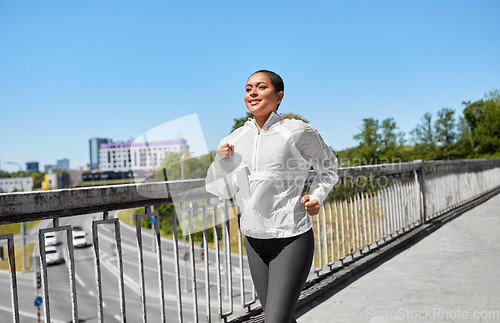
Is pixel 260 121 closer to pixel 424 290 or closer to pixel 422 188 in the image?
pixel 424 290

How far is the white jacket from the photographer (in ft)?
Answer: 6.73

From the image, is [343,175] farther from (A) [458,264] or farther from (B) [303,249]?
(B) [303,249]

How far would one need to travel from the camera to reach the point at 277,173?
206 centimetres

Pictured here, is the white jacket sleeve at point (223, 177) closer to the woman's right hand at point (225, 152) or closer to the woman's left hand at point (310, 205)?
the woman's right hand at point (225, 152)

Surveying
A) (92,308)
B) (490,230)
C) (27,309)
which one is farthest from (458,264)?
(27,309)

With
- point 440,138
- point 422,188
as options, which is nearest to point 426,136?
point 440,138

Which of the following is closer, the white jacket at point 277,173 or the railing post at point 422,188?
the white jacket at point 277,173

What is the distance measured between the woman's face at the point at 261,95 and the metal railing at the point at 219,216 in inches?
34.9

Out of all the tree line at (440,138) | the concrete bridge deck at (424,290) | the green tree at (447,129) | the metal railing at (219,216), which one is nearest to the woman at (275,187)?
the metal railing at (219,216)

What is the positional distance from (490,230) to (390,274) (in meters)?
3.79

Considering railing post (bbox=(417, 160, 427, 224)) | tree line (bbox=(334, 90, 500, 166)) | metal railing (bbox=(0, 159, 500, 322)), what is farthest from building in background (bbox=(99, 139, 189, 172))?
tree line (bbox=(334, 90, 500, 166))

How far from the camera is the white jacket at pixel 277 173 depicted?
2051 millimetres

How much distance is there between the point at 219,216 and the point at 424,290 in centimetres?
237

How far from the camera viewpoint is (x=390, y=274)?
4.80 meters
